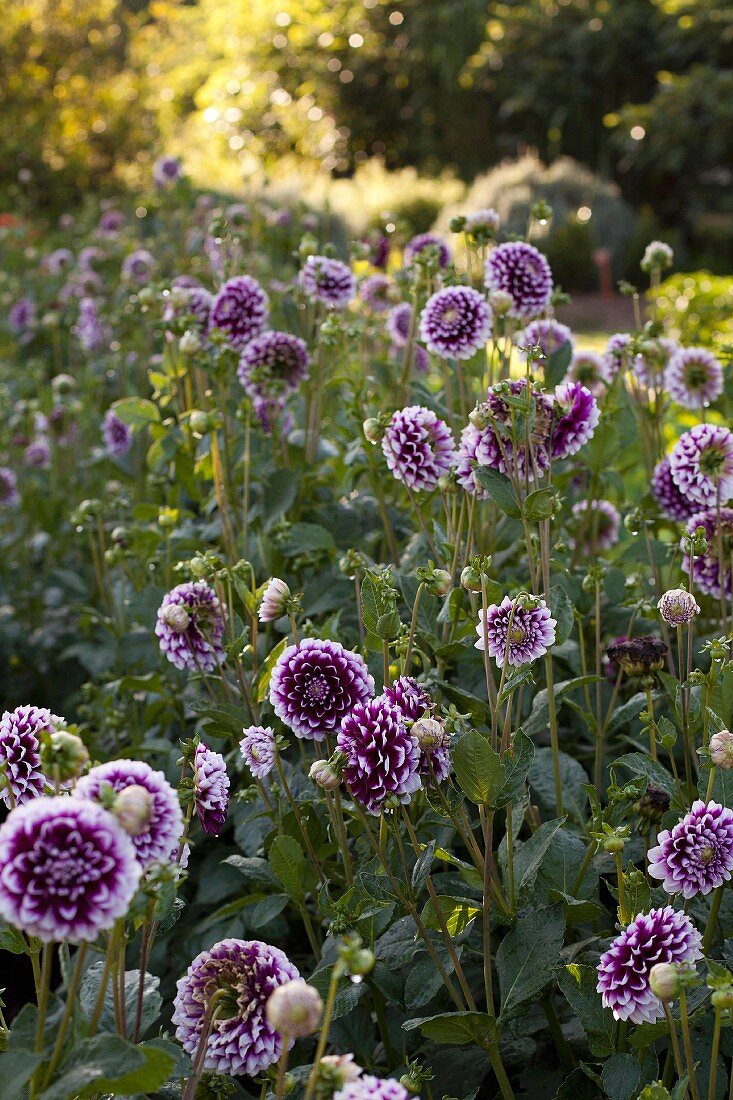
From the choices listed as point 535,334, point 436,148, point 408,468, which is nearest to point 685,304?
point 535,334

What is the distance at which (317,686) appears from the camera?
1.02 meters

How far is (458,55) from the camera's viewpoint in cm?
1403

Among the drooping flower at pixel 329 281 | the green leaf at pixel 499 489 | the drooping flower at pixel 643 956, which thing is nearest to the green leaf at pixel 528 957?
the drooping flower at pixel 643 956

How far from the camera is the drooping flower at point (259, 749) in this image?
1.11 metres

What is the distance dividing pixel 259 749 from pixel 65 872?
0.44 metres

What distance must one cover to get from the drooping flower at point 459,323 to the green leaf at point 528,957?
0.71 m

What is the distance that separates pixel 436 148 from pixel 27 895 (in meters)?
14.3

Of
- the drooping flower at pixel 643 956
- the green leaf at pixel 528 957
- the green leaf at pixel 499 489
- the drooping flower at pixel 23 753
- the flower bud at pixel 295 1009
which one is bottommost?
the green leaf at pixel 528 957

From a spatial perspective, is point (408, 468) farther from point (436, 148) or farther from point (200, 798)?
point (436, 148)

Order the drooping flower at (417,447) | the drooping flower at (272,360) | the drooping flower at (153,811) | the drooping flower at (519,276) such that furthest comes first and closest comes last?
the drooping flower at (272,360), the drooping flower at (519,276), the drooping flower at (417,447), the drooping flower at (153,811)

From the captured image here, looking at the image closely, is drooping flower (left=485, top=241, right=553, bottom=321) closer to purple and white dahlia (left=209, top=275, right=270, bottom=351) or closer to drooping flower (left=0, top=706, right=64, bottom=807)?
purple and white dahlia (left=209, top=275, right=270, bottom=351)

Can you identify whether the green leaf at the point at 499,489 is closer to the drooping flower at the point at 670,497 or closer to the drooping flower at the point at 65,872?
the drooping flower at the point at 670,497

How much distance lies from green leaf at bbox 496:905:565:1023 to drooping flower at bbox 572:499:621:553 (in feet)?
2.61

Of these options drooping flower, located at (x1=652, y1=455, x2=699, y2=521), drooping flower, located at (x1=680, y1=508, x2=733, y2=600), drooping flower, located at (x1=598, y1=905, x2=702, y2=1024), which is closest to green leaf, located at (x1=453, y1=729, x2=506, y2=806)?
drooping flower, located at (x1=598, y1=905, x2=702, y2=1024)
